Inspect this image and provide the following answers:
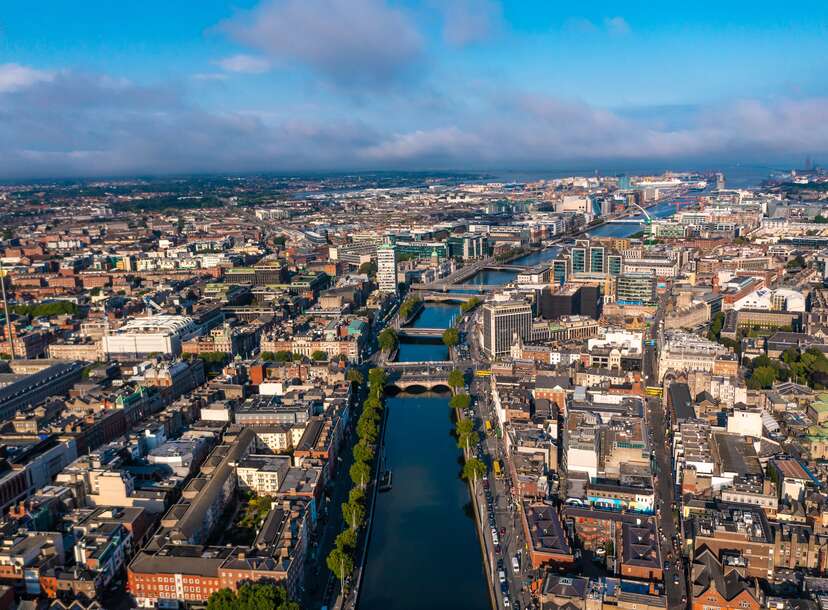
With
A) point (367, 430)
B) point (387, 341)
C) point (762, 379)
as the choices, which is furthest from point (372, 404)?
point (762, 379)

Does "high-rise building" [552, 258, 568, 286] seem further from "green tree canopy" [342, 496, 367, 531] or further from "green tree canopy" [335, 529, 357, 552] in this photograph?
"green tree canopy" [335, 529, 357, 552]

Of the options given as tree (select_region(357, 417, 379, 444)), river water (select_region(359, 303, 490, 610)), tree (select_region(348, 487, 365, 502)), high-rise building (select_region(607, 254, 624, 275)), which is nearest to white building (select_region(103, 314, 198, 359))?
river water (select_region(359, 303, 490, 610))

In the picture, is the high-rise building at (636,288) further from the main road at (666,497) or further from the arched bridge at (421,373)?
the arched bridge at (421,373)

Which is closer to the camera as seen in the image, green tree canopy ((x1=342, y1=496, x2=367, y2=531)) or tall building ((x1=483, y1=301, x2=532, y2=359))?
green tree canopy ((x1=342, y1=496, x2=367, y2=531))

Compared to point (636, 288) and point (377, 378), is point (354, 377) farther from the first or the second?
point (636, 288)

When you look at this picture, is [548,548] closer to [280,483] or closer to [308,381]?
[280,483]

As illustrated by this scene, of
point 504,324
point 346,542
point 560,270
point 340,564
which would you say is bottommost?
point 340,564

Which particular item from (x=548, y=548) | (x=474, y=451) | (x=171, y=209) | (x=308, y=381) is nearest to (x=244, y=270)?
(x=308, y=381)
